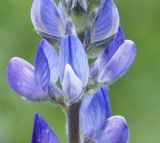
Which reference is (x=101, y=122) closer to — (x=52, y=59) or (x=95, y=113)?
(x=95, y=113)

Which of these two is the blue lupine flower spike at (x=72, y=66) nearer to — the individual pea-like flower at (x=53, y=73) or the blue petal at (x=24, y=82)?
the individual pea-like flower at (x=53, y=73)

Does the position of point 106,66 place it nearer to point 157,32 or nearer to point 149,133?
point 149,133

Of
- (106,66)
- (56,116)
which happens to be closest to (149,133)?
(56,116)

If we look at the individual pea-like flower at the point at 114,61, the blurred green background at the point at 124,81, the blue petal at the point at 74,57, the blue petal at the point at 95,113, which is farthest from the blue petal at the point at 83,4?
the blurred green background at the point at 124,81

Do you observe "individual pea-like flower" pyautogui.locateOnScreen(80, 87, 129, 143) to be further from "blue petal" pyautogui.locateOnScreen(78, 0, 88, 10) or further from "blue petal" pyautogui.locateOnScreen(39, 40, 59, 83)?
"blue petal" pyautogui.locateOnScreen(78, 0, 88, 10)

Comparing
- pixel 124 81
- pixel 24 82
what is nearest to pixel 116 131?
pixel 24 82
